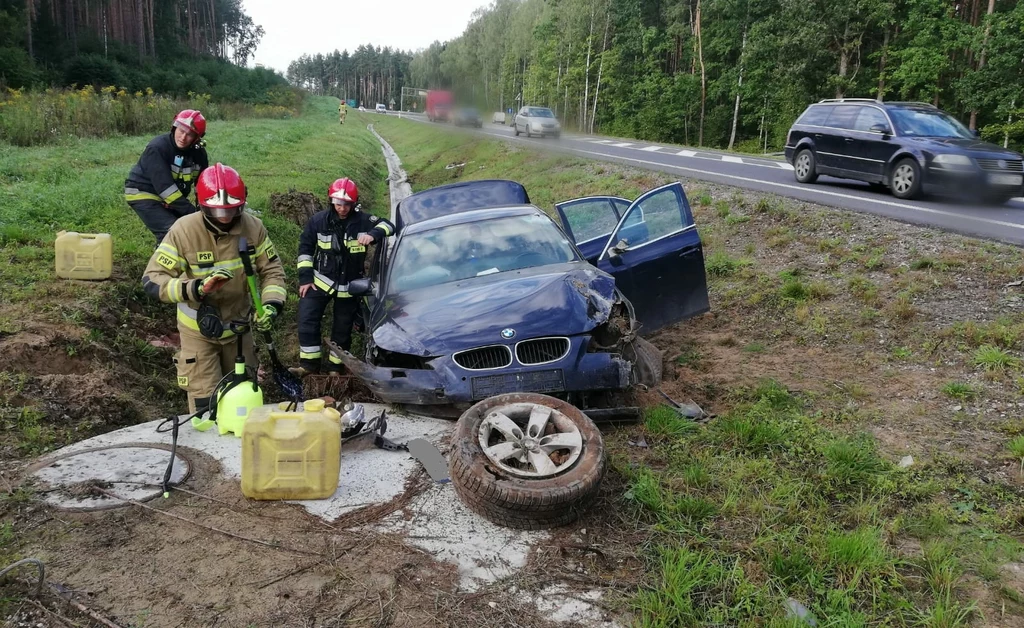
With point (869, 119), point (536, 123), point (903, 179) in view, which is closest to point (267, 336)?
point (903, 179)

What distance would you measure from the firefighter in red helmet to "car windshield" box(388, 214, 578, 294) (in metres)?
1.94

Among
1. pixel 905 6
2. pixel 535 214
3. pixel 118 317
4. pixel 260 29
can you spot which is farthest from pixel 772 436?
pixel 260 29

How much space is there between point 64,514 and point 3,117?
17.2 meters

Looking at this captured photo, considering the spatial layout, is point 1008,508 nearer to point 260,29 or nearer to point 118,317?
point 118,317

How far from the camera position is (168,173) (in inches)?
218

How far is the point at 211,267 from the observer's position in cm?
429

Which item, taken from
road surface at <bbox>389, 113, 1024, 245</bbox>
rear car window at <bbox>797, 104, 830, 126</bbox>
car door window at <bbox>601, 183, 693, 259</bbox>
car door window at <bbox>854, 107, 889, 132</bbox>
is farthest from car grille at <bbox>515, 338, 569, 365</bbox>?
rear car window at <bbox>797, 104, 830, 126</bbox>

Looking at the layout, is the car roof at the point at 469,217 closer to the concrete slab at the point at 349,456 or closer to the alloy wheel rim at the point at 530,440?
the concrete slab at the point at 349,456

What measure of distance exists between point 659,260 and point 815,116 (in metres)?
9.09

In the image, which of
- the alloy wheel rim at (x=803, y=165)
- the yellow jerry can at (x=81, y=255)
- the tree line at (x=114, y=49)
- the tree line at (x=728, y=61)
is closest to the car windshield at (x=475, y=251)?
the yellow jerry can at (x=81, y=255)

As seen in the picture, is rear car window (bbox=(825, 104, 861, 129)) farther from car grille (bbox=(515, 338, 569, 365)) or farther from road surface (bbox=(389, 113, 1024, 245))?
car grille (bbox=(515, 338, 569, 365))

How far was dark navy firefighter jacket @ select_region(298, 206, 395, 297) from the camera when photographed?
230 inches

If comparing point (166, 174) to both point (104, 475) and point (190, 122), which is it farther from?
point (104, 475)

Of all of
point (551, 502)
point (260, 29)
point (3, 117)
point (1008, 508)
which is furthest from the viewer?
point (260, 29)
